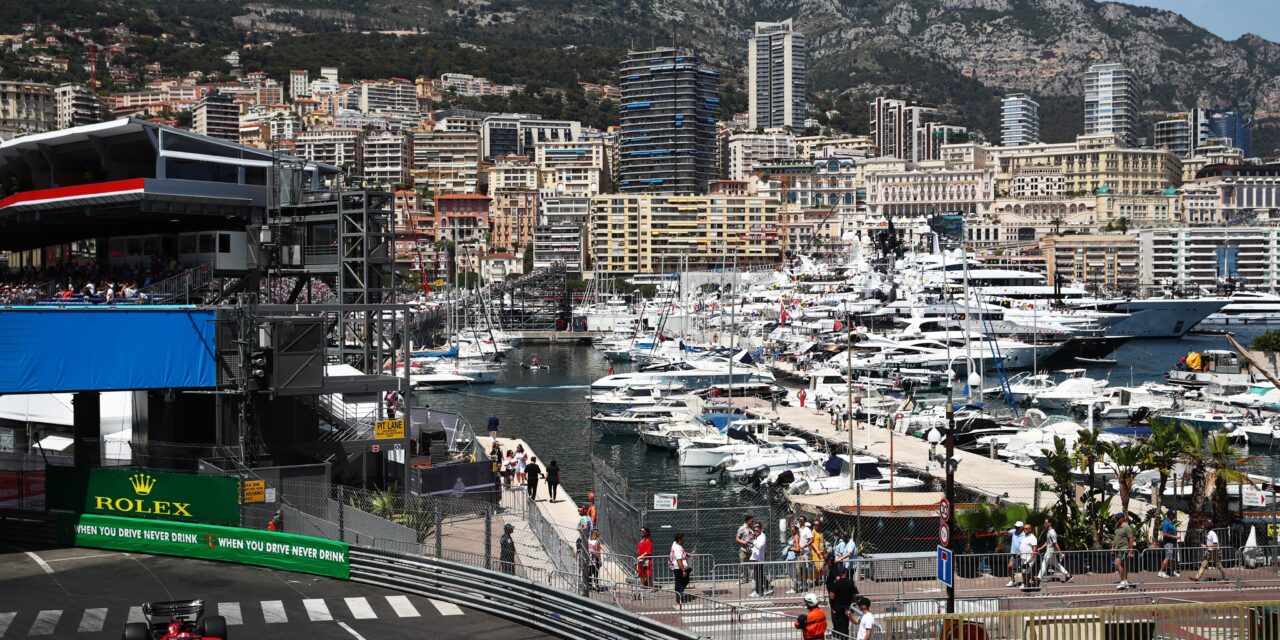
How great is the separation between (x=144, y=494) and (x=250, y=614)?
5.37m

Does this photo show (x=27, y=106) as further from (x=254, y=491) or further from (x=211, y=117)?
(x=254, y=491)

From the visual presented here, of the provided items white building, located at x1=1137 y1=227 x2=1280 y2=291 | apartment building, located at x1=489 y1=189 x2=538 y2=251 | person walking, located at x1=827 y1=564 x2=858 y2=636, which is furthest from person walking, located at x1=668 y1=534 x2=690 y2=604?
apartment building, located at x1=489 y1=189 x2=538 y2=251

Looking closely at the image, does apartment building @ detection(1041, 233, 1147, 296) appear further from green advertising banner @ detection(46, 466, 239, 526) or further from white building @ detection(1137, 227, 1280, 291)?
green advertising banner @ detection(46, 466, 239, 526)

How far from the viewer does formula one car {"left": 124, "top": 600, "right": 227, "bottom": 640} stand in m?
15.1

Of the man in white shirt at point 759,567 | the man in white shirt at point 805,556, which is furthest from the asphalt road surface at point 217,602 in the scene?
the man in white shirt at point 805,556

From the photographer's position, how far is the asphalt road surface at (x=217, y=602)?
1802 centimetres

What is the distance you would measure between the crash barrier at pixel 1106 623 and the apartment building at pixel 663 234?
154 meters

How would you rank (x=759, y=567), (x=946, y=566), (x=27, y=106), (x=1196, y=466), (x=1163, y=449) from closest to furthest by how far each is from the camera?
(x=946, y=566)
(x=759, y=567)
(x=1196, y=466)
(x=1163, y=449)
(x=27, y=106)

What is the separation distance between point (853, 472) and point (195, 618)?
75.0 feet

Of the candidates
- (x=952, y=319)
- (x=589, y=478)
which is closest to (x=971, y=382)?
(x=589, y=478)

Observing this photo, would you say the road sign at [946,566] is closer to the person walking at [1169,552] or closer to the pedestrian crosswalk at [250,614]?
the person walking at [1169,552]

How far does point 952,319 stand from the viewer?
286 feet

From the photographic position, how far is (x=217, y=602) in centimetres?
1942

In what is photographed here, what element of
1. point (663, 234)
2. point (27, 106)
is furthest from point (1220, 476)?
point (27, 106)
